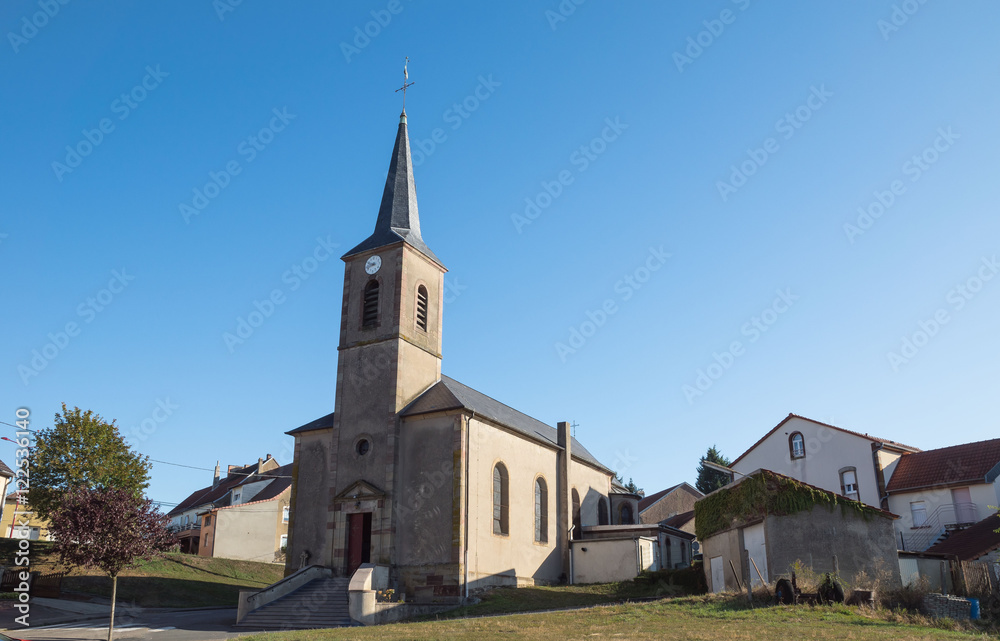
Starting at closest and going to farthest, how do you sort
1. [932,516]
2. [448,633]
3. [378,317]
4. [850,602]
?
[448,633]
[850,602]
[378,317]
[932,516]

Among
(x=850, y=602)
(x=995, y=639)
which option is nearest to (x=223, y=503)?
(x=850, y=602)

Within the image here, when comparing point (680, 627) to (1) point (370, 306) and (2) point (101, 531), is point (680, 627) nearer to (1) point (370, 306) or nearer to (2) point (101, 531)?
(2) point (101, 531)

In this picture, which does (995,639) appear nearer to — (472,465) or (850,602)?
(850,602)

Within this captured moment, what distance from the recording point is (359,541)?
87.1 feet

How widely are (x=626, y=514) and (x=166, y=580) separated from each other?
2340 cm

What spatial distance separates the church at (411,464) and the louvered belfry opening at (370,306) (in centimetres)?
6

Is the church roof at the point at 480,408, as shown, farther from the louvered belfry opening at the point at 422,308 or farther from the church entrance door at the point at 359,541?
the church entrance door at the point at 359,541

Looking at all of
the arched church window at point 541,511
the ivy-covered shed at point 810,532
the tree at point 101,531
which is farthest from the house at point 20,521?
the ivy-covered shed at point 810,532

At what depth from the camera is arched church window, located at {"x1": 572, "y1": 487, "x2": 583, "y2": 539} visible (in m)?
34.0

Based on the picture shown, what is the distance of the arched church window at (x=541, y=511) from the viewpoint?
31.1 meters

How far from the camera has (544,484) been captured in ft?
106

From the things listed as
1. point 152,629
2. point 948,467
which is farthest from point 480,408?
point 948,467

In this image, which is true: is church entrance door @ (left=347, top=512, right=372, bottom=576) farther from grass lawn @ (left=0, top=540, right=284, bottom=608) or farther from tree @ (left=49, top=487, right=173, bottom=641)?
tree @ (left=49, top=487, right=173, bottom=641)

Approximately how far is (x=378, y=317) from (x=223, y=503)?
3328cm
